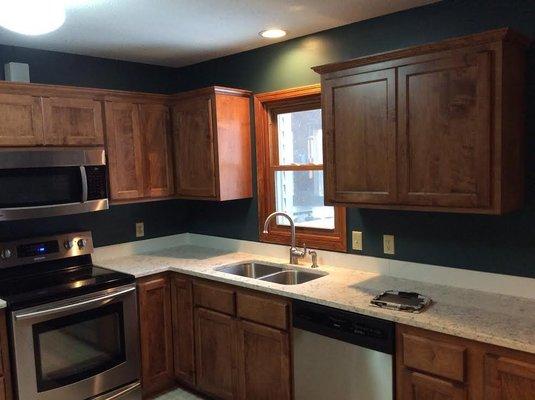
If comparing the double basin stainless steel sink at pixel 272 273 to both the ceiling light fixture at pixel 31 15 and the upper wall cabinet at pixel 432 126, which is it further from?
the ceiling light fixture at pixel 31 15

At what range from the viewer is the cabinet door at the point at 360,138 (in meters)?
2.33

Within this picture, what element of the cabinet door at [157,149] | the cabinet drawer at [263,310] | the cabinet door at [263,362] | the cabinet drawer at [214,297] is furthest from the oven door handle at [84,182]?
the cabinet door at [263,362]

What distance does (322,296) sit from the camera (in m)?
2.39

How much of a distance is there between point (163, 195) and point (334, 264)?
1.42 m

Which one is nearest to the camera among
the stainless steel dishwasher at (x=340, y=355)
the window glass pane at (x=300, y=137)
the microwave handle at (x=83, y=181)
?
the stainless steel dishwasher at (x=340, y=355)

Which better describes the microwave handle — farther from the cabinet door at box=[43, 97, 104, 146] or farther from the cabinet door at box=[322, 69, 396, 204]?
the cabinet door at box=[322, 69, 396, 204]

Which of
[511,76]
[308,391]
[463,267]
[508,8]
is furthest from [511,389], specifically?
[508,8]

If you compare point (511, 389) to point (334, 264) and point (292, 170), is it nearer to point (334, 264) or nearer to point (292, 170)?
point (334, 264)

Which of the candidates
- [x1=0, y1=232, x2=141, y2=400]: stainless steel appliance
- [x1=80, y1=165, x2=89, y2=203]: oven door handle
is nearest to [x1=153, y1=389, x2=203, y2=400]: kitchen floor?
[x1=0, y1=232, x2=141, y2=400]: stainless steel appliance

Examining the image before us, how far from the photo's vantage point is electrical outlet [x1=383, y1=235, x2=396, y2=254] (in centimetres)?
273

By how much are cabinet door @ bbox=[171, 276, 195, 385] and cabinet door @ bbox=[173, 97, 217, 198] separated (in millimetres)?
679

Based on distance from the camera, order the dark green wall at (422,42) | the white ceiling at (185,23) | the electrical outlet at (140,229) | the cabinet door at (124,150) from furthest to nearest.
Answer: the electrical outlet at (140,229), the cabinet door at (124,150), the white ceiling at (185,23), the dark green wall at (422,42)

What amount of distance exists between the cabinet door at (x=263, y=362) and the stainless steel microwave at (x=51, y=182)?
4.29ft

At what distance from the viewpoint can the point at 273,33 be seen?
2971 mm
